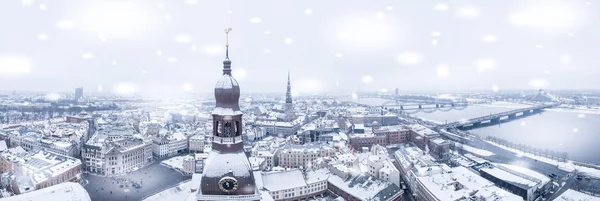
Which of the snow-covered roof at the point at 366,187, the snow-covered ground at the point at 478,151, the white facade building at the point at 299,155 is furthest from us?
the snow-covered ground at the point at 478,151

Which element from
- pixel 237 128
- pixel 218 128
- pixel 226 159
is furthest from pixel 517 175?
pixel 218 128

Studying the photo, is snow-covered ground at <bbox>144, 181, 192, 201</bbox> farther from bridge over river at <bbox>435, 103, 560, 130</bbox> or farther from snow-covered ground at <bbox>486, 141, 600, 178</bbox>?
bridge over river at <bbox>435, 103, 560, 130</bbox>

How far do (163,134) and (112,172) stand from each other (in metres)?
13.7

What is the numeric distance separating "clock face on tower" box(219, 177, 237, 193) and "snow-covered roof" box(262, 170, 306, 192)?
1767 cm

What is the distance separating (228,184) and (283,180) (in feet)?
64.2

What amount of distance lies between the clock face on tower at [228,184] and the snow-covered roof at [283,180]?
17.7m

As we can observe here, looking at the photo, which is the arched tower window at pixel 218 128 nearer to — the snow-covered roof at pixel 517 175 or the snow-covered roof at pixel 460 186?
the snow-covered roof at pixel 460 186

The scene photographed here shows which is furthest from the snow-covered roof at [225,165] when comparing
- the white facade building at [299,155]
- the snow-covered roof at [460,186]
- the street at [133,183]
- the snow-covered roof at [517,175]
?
the snow-covered roof at [517,175]

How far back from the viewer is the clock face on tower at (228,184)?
36.7 feet

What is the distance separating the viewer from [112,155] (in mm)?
38969

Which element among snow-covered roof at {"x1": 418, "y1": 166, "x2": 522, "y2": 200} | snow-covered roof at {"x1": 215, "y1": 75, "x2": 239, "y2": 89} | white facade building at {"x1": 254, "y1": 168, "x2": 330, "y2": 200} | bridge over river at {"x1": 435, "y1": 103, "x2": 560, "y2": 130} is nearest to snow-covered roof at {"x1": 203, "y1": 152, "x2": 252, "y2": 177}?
snow-covered roof at {"x1": 215, "y1": 75, "x2": 239, "y2": 89}

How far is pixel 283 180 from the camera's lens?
1192 inches

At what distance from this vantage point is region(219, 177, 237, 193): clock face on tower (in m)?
11.2

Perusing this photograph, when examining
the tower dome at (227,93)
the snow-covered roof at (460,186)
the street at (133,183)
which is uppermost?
the tower dome at (227,93)
